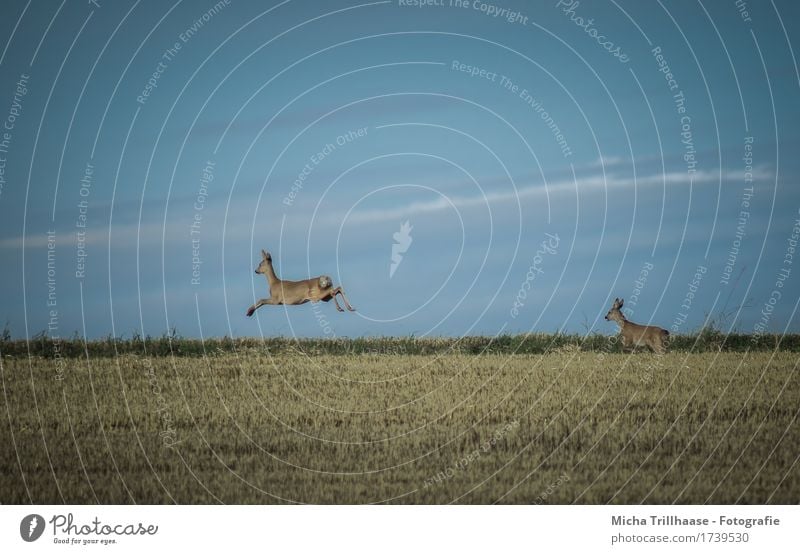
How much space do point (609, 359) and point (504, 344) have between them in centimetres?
298

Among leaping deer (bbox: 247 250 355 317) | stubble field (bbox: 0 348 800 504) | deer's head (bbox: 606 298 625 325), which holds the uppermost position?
leaping deer (bbox: 247 250 355 317)

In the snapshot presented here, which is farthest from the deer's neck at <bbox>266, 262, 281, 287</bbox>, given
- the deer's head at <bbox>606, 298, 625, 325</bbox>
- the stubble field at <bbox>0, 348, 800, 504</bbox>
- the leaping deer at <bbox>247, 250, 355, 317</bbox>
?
the deer's head at <bbox>606, 298, 625, 325</bbox>

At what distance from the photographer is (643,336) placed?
81.8ft

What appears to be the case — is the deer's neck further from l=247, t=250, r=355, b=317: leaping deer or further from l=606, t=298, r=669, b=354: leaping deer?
l=606, t=298, r=669, b=354: leaping deer

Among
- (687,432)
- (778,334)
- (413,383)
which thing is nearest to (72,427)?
(413,383)

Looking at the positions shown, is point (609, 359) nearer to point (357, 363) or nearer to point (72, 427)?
point (357, 363)

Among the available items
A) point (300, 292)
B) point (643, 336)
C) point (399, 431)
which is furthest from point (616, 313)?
point (399, 431)

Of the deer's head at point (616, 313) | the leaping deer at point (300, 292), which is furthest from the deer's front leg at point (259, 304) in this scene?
the deer's head at point (616, 313)

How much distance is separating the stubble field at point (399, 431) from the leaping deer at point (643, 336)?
125cm

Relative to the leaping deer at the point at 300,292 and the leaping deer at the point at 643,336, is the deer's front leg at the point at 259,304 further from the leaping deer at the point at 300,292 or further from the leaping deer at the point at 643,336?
the leaping deer at the point at 643,336

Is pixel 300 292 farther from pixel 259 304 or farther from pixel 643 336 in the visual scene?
pixel 643 336

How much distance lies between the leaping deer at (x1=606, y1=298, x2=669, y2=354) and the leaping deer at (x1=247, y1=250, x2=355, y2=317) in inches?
270

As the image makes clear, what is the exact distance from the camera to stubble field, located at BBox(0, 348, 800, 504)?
14289 millimetres

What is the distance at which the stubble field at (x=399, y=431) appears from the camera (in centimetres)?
1429
